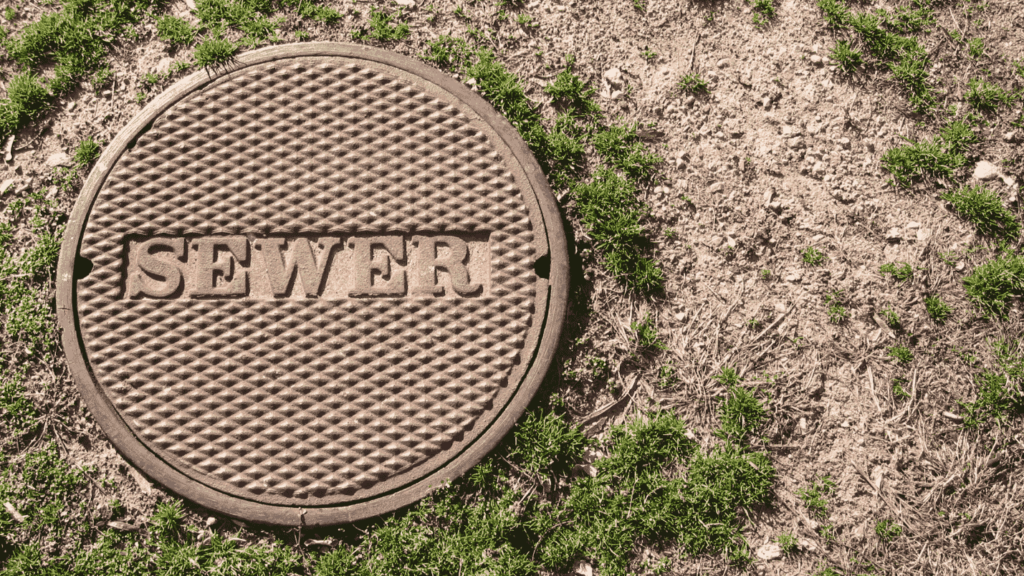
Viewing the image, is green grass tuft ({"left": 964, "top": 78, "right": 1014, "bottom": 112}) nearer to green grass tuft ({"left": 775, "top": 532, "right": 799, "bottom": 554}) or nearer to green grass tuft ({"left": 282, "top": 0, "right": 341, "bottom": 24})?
green grass tuft ({"left": 775, "top": 532, "right": 799, "bottom": 554})

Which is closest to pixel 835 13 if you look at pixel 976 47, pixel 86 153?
pixel 976 47

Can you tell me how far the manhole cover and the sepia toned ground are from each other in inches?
6.7

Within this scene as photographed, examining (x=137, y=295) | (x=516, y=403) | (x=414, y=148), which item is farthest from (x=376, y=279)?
(x=137, y=295)

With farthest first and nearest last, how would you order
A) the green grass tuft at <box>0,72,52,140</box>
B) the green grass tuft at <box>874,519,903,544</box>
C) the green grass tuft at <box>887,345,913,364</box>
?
the green grass tuft at <box>0,72,52,140</box>, the green grass tuft at <box>887,345,913,364</box>, the green grass tuft at <box>874,519,903,544</box>

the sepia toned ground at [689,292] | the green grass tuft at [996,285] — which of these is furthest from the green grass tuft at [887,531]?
the green grass tuft at [996,285]

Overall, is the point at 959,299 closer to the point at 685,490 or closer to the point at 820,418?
the point at 820,418

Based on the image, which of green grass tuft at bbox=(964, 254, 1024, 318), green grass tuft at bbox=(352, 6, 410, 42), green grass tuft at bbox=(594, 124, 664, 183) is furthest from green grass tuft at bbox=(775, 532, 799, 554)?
green grass tuft at bbox=(352, 6, 410, 42)

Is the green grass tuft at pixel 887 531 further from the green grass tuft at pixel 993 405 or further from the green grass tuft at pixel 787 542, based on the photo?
the green grass tuft at pixel 993 405

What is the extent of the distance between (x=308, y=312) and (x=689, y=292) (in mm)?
1288

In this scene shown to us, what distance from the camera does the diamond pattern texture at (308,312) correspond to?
1.89 m

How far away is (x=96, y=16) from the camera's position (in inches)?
90.2

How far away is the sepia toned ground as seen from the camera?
199 centimetres

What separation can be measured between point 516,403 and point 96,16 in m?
2.13

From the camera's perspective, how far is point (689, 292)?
7.05 ft
